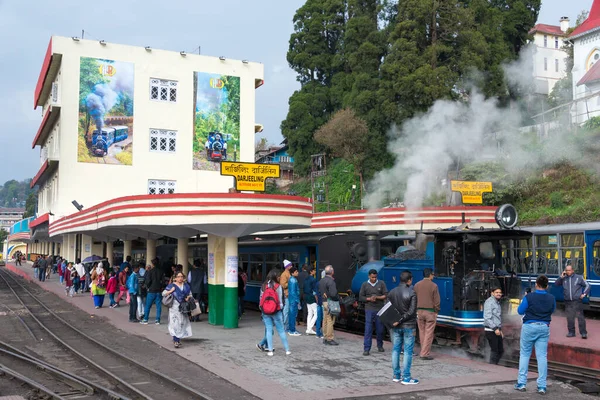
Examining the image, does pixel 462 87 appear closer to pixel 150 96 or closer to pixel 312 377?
pixel 150 96

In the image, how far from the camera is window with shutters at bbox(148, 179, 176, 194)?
114ft

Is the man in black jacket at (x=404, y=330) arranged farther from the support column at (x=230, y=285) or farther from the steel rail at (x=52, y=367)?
the support column at (x=230, y=285)

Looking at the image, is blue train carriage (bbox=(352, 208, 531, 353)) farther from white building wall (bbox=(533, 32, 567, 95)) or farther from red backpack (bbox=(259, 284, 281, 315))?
white building wall (bbox=(533, 32, 567, 95))

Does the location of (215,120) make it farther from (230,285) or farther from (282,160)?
(282,160)

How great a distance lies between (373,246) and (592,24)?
36020 millimetres

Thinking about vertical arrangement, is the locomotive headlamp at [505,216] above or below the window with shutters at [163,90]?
below

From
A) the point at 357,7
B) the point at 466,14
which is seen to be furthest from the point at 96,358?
the point at 357,7

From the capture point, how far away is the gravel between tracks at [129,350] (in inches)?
341

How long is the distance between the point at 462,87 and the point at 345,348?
89.6ft

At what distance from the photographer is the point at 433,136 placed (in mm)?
27141

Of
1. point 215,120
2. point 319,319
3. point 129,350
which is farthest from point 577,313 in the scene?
point 215,120

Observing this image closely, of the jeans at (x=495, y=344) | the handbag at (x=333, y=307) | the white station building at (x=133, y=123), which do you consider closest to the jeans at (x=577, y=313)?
the jeans at (x=495, y=344)

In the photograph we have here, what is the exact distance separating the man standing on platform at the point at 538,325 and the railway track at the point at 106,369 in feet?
14.6

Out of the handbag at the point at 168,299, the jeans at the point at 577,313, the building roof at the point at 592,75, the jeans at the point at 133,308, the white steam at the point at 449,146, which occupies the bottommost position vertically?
the jeans at the point at 133,308
